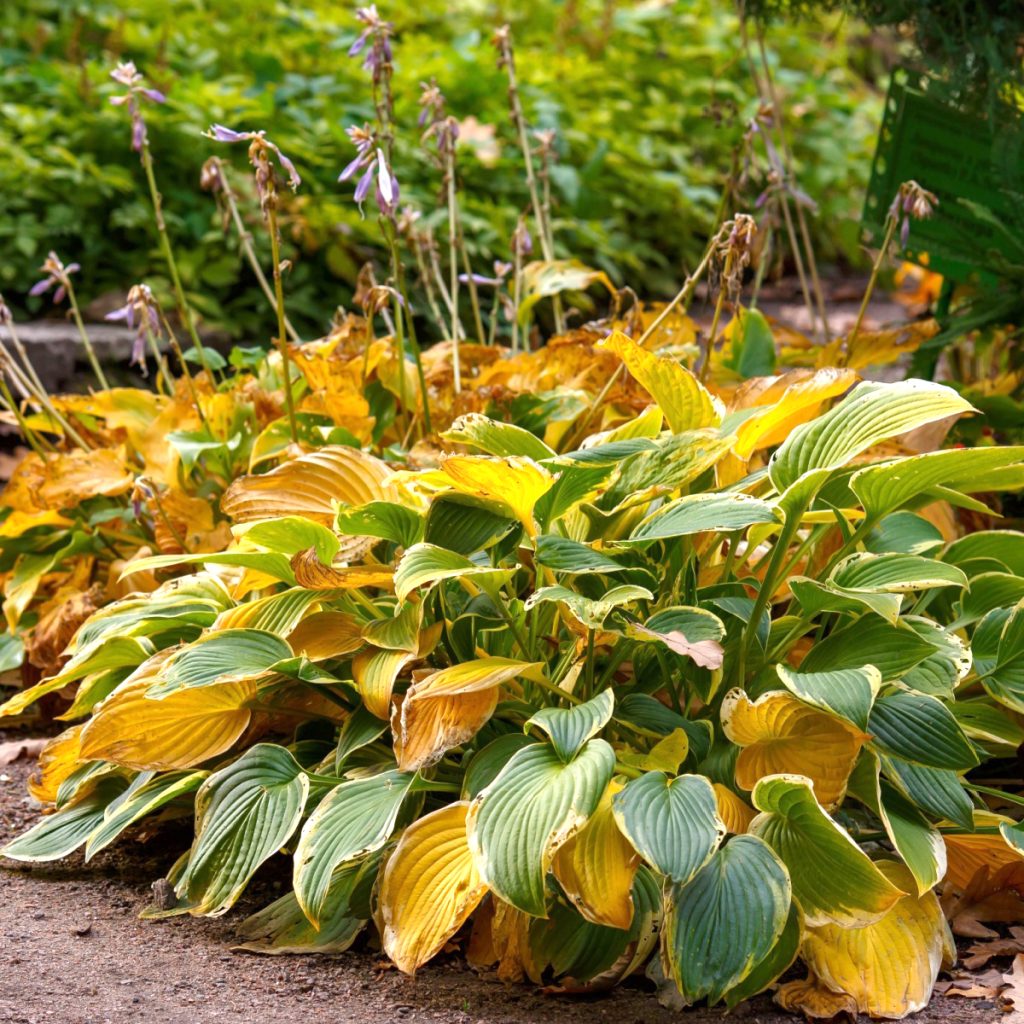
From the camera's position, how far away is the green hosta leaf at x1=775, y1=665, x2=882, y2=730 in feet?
5.70

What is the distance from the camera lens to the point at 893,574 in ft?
6.57

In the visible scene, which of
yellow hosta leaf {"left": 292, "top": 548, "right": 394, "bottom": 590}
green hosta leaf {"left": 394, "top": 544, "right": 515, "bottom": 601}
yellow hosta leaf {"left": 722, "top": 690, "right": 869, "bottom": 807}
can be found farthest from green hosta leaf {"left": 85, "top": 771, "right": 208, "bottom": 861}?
yellow hosta leaf {"left": 722, "top": 690, "right": 869, "bottom": 807}

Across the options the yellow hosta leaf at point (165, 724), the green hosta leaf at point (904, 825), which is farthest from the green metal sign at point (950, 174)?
the yellow hosta leaf at point (165, 724)

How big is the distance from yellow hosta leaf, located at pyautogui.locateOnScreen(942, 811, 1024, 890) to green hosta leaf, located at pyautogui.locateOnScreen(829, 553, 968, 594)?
1.25 feet

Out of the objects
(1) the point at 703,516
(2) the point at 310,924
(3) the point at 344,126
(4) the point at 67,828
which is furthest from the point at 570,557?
(3) the point at 344,126

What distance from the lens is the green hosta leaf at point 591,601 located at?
1825mm

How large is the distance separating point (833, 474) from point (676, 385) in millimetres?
295

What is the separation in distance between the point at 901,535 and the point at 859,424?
1.09ft

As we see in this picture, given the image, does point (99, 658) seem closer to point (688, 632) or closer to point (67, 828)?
point (67, 828)

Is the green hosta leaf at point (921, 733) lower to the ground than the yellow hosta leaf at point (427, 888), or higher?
higher

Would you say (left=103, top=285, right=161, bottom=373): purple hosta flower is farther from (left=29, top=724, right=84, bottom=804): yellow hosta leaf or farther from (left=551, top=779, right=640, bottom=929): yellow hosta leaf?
(left=551, top=779, right=640, bottom=929): yellow hosta leaf

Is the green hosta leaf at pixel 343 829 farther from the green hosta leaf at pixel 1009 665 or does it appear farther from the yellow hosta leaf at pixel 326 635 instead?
the green hosta leaf at pixel 1009 665

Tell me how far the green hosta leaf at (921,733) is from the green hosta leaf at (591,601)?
1.26ft

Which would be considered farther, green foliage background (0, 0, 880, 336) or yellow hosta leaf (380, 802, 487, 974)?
green foliage background (0, 0, 880, 336)
